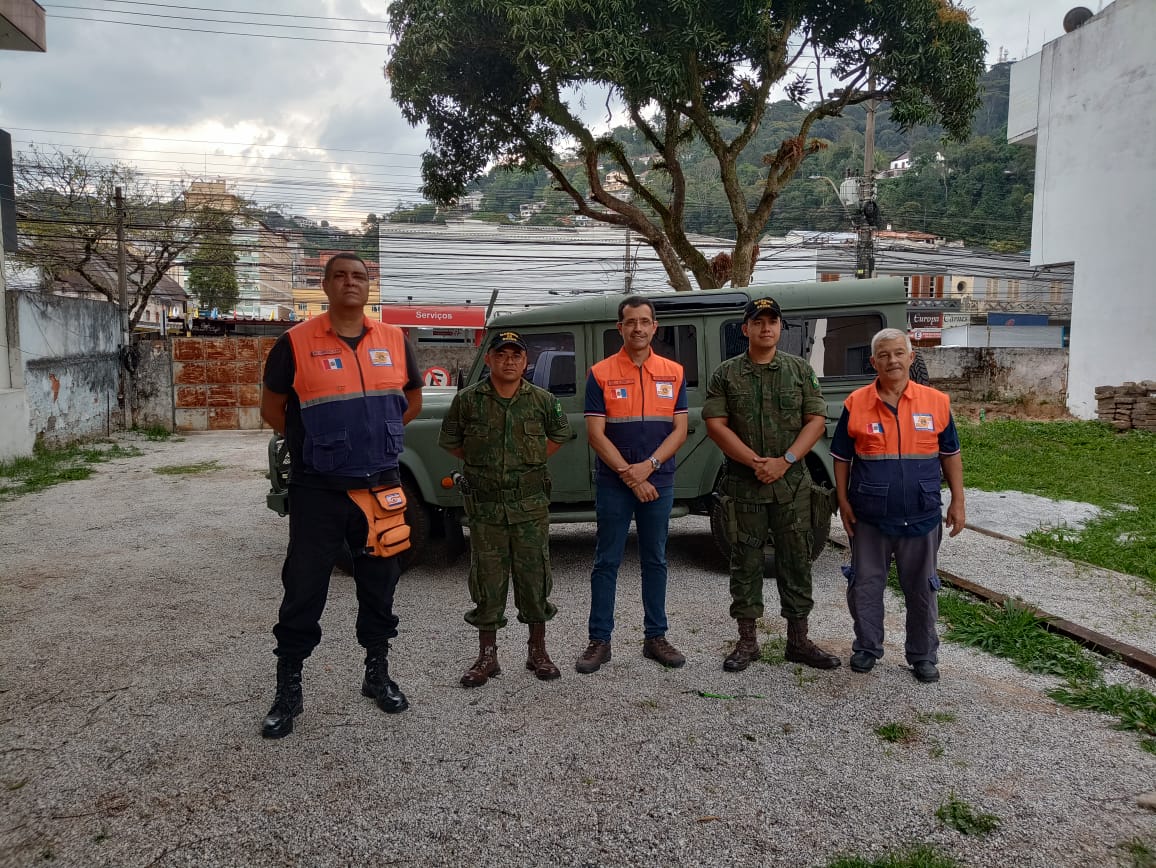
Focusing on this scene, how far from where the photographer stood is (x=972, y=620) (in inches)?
185

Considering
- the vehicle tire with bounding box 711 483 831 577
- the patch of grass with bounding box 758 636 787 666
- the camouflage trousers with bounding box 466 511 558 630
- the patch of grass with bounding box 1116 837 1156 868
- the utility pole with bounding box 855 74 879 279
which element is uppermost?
the utility pole with bounding box 855 74 879 279

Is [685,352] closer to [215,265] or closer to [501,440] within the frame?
[501,440]

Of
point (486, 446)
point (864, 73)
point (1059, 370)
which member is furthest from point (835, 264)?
point (486, 446)

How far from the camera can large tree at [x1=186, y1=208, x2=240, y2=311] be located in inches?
941

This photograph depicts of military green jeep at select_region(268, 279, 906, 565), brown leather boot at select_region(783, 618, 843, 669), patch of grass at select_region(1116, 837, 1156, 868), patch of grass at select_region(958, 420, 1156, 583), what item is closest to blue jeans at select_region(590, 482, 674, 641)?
brown leather boot at select_region(783, 618, 843, 669)

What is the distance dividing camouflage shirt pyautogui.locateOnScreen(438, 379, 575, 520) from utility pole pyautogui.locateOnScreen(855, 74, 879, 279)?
15.1 meters

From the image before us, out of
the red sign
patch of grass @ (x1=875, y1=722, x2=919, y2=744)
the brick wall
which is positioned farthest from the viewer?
the red sign

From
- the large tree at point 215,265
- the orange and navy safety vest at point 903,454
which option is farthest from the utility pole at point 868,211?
the large tree at point 215,265

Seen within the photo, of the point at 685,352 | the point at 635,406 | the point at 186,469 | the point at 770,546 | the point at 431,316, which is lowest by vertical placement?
the point at 186,469

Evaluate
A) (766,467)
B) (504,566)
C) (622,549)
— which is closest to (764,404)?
(766,467)

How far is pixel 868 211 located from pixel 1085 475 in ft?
29.9

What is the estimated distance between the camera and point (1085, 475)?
9758 millimetres

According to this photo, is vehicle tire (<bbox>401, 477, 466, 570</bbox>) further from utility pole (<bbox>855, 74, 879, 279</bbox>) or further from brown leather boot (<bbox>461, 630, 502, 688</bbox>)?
utility pole (<bbox>855, 74, 879, 279</bbox>)

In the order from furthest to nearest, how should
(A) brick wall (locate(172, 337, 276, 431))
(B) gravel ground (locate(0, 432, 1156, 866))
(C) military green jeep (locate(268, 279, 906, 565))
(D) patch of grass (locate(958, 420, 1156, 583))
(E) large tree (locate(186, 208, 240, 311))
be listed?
(E) large tree (locate(186, 208, 240, 311))
(A) brick wall (locate(172, 337, 276, 431))
(D) patch of grass (locate(958, 420, 1156, 583))
(C) military green jeep (locate(268, 279, 906, 565))
(B) gravel ground (locate(0, 432, 1156, 866))
